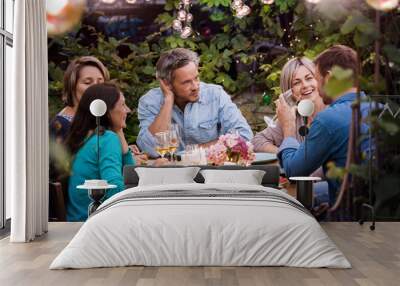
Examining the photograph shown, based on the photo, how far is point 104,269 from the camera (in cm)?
422

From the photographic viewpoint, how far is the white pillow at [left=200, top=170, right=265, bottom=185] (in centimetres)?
638

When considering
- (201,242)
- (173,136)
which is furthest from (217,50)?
(201,242)

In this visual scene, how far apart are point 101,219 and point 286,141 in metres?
3.26

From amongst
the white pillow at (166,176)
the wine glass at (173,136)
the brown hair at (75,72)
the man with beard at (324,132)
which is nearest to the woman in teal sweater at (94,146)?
the brown hair at (75,72)

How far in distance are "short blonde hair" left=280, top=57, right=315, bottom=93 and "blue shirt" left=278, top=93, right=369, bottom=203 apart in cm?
51

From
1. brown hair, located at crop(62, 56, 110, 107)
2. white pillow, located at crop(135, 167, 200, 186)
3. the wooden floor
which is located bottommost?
the wooden floor

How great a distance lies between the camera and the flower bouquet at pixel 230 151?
6910mm

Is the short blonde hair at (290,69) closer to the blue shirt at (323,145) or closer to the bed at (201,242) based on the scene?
the blue shirt at (323,145)

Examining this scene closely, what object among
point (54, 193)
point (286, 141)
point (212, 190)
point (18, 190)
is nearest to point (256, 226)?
point (212, 190)

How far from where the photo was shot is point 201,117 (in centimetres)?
716

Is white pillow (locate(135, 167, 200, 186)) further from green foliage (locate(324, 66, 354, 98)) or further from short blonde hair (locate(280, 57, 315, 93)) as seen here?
green foliage (locate(324, 66, 354, 98))

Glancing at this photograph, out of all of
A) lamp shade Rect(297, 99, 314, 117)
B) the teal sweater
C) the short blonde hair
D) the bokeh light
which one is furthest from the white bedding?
the bokeh light

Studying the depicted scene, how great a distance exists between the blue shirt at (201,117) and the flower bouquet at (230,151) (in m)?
0.22

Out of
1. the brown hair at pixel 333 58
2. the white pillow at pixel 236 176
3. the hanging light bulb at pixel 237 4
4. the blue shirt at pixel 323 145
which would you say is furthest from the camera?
the hanging light bulb at pixel 237 4
